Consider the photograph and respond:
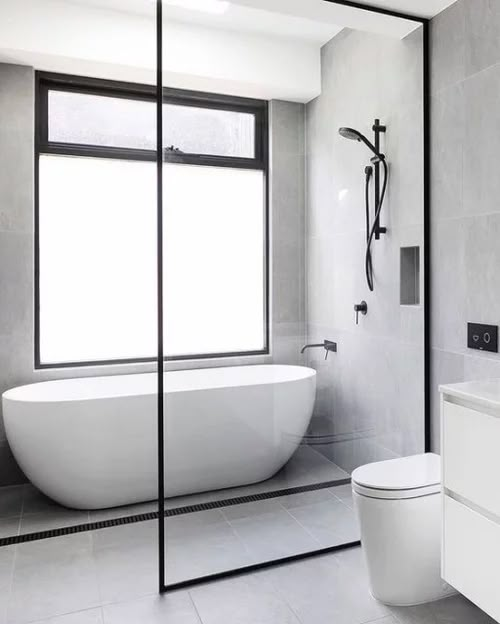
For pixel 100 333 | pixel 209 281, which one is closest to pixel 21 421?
pixel 100 333

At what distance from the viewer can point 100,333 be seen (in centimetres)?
343

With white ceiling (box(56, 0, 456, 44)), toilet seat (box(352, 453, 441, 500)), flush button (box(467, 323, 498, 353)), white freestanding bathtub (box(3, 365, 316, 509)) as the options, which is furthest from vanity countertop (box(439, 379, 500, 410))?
white ceiling (box(56, 0, 456, 44))

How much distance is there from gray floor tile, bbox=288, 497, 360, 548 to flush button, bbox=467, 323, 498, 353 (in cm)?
97

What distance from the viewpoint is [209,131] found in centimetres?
214

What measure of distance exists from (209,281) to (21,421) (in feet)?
4.29

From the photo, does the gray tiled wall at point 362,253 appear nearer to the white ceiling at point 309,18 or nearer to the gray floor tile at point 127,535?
the white ceiling at point 309,18

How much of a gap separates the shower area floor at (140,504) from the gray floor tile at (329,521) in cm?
9

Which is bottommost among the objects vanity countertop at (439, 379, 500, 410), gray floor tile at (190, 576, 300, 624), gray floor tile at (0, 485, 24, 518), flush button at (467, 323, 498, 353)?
gray floor tile at (190, 576, 300, 624)

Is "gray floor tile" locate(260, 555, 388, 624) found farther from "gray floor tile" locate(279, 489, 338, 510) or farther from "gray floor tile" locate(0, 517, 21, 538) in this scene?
"gray floor tile" locate(0, 517, 21, 538)

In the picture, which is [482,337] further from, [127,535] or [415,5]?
[127,535]

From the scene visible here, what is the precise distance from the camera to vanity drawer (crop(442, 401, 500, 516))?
1.58 metres

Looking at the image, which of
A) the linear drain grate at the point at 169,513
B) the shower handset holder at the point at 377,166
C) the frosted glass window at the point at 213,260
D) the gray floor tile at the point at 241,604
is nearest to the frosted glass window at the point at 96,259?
the linear drain grate at the point at 169,513

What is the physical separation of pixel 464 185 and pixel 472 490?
130cm

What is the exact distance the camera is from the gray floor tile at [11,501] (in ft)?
9.24
